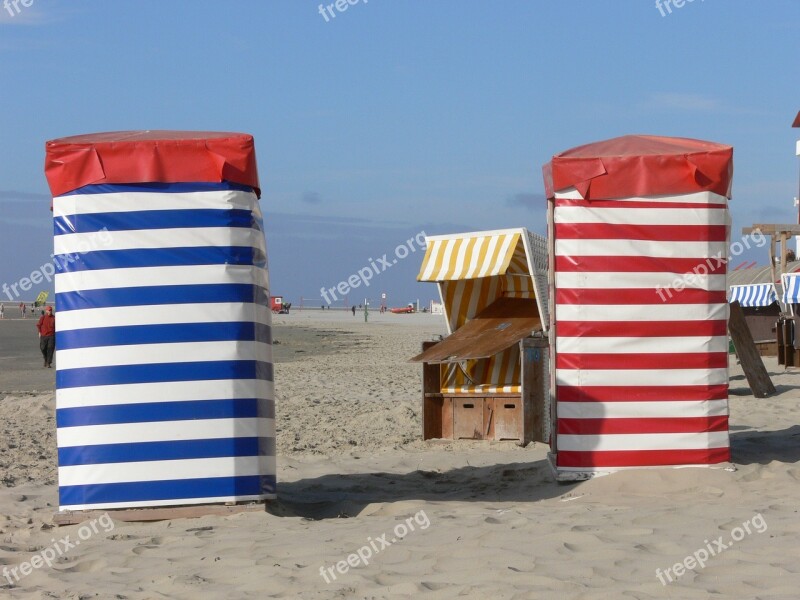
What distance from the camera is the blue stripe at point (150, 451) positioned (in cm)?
613

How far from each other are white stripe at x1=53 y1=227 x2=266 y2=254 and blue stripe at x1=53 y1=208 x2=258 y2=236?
26 millimetres

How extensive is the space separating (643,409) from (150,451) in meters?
3.47

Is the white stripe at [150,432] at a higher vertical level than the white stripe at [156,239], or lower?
lower

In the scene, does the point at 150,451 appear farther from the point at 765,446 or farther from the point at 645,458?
the point at 765,446

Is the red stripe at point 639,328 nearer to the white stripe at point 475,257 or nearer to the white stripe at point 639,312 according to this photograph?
the white stripe at point 639,312

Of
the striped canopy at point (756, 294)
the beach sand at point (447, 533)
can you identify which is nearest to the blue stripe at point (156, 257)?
the beach sand at point (447, 533)

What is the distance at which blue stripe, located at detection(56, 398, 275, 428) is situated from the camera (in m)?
6.14

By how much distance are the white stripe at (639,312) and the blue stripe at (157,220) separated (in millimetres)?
2599

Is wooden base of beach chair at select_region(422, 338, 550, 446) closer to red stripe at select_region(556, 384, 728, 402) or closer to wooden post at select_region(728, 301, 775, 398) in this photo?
red stripe at select_region(556, 384, 728, 402)

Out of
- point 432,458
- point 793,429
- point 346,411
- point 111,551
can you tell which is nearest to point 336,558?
point 111,551

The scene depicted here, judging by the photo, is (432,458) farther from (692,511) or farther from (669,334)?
(692,511)

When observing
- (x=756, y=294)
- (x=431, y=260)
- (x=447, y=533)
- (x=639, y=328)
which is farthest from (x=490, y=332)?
(x=756, y=294)

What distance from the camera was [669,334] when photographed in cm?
722

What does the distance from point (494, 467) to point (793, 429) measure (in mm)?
3221
